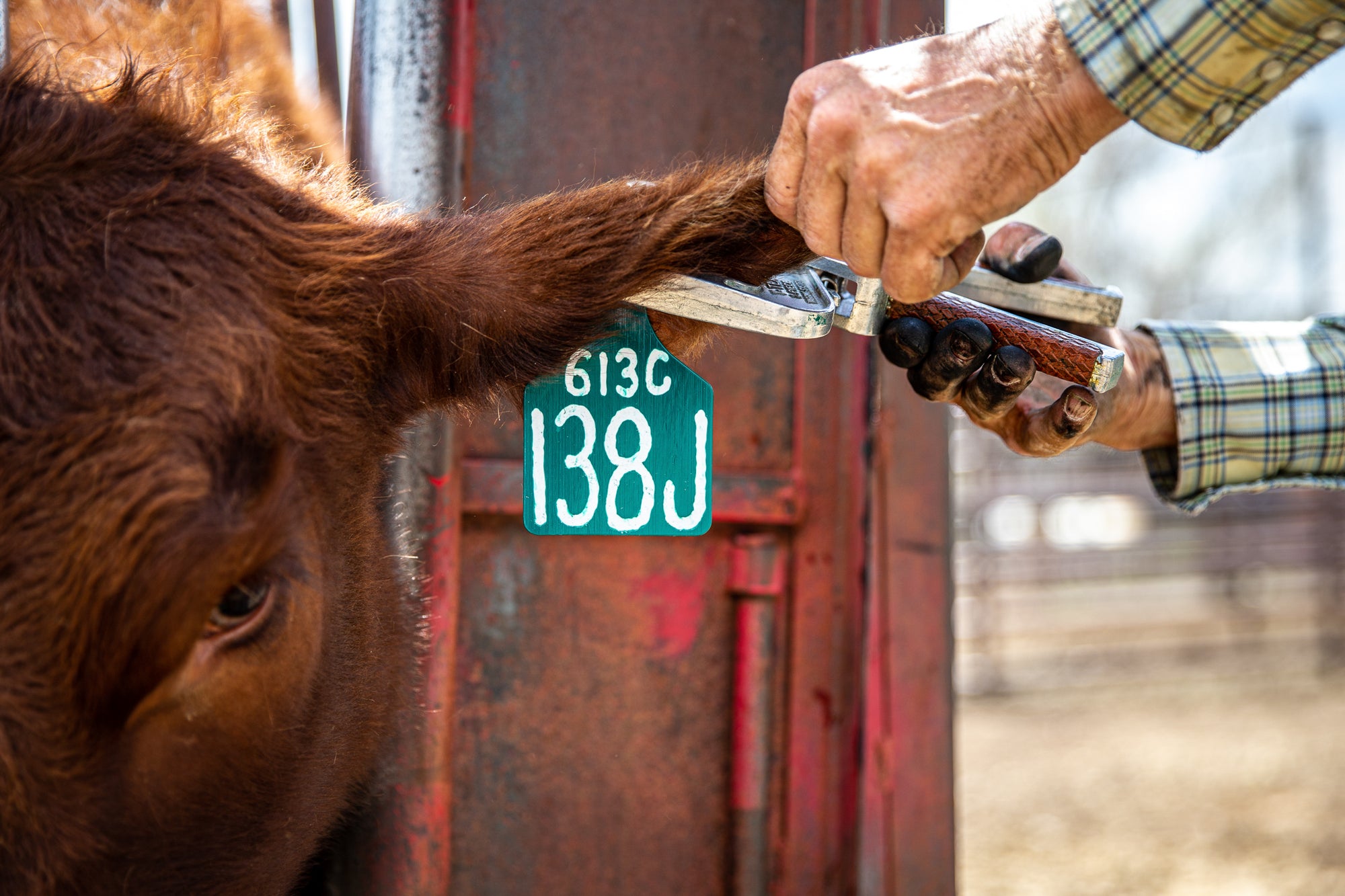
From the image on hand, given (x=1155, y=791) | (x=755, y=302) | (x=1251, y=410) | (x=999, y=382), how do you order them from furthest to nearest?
(x=1155, y=791)
(x=1251, y=410)
(x=999, y=382)
(x=755, y=302)

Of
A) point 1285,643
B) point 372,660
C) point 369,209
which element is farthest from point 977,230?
point 1285,643

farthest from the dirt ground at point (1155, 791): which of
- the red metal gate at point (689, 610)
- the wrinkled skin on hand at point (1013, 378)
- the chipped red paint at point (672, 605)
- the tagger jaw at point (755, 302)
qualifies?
the tagger jaw at point (755, 302)

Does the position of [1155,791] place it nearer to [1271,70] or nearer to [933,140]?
[1271,70]

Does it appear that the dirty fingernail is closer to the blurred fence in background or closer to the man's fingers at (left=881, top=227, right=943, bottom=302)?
the man's fingers at (left=881, top=227, right=943, bottom=302)

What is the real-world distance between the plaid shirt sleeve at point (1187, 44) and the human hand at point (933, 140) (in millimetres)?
27

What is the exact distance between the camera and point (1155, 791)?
6.14 meters

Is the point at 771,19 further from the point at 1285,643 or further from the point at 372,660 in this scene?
the point at 1285,643

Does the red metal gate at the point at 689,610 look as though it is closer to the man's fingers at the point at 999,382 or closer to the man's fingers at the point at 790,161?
the man's fingers at the point at 999,382

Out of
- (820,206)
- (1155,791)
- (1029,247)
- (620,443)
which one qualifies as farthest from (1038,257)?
(1155,791)

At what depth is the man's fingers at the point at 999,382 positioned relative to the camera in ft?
4.87

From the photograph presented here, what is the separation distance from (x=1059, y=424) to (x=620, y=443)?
2.34 feet

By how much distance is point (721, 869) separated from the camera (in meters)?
2.20

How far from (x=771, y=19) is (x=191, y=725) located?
72.7 inches

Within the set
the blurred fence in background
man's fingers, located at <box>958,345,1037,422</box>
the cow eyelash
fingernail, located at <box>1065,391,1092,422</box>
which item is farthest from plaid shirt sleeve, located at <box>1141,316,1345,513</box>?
the blurred fence in background
